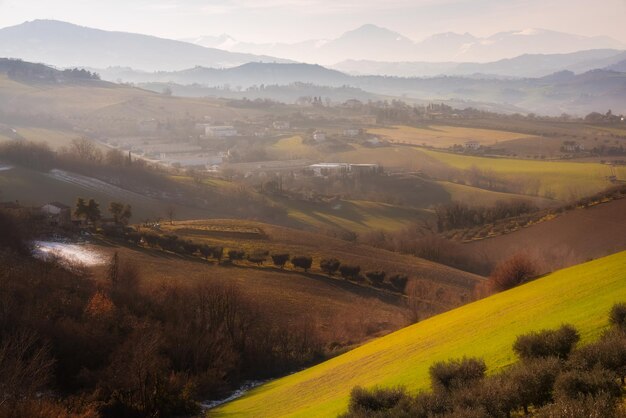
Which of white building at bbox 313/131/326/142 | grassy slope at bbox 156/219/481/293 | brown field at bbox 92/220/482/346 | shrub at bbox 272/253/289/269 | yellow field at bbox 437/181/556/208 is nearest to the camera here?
brown field at bbox 92/220/482/346

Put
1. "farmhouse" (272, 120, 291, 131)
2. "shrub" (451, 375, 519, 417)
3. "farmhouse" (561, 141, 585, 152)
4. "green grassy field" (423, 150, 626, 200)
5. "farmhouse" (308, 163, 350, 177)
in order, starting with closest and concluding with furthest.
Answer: "shrub" (451, 375, 519, 417) < "green grassy field" (423, 150, 626, 200) < "farmhouse" (308, 163, 350, 177) < "farmhouse" (561, 141, 585, 152) < "farmhouse" (272, 120, 291, 131)

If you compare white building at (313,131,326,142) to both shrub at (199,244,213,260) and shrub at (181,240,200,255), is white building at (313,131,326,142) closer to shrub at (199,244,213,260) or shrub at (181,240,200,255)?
shrub at (181,240,200,255)

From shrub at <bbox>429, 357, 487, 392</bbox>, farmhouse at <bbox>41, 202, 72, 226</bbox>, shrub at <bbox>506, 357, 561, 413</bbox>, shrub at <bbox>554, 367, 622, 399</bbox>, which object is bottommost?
farmhouse at <bbox>41, 202, 72, 226</bbox>

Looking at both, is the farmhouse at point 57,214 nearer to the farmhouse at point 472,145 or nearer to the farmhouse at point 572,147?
the farmhouse at point 572,147

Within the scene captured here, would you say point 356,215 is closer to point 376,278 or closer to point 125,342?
point 376,278

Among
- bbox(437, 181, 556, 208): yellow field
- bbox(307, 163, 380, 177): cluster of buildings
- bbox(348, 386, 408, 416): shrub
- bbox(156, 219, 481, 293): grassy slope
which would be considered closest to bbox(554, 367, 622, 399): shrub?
bbox(348, 386, 408, 416): shrub

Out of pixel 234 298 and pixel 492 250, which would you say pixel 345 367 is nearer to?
pixel 234 298

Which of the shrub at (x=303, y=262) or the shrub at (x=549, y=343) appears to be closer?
the shrub at (x=549, y=343)

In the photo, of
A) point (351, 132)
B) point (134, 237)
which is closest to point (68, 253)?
point (134, 237)

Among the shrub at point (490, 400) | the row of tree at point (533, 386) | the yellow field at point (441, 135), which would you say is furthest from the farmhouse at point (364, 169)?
the shrub at point (490, 400)
